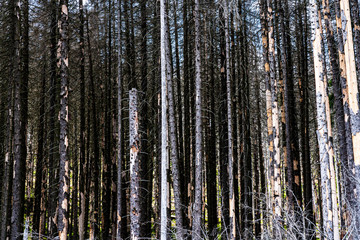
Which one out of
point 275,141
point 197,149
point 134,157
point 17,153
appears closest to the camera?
point 134,157

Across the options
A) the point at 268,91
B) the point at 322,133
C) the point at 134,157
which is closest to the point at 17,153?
the point at 134,157

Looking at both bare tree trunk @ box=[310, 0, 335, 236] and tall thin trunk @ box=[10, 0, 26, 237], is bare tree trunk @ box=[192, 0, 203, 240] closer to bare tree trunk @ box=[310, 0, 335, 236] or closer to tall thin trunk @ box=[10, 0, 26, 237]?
bare tree trunk @ box=[310, 0, 335, 236]

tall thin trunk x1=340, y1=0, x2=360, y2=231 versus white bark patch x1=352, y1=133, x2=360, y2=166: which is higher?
tall thin trunk x1=340, y1=0, x2=360, y2=231

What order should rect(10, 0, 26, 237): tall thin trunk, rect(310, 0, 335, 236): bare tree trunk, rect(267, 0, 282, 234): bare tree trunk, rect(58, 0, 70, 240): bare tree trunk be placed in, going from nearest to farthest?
rect(310, 0, 335, 236): bare tree trunk
rect(58, 0, 70, 240): bare tree trunk
rect(267, 0, 282, 234): bare tree trunk
rect(10, 0, 26, 237): tall thin trunk

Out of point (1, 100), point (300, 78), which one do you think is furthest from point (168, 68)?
point (1, 100)

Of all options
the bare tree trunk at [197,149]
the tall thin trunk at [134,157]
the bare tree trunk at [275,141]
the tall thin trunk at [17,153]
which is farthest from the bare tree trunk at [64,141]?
the bare tree trunk at [275,141]

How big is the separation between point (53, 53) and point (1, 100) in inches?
279

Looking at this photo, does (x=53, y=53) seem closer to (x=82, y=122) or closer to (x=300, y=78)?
(x=82, y=122)

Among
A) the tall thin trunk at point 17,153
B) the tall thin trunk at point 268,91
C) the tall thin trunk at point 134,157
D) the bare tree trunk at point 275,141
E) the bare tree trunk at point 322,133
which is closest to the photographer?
the bare tree trunk at point 322,133

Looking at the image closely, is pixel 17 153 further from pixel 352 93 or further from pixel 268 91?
pixel 352 93

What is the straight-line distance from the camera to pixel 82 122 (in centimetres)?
1243

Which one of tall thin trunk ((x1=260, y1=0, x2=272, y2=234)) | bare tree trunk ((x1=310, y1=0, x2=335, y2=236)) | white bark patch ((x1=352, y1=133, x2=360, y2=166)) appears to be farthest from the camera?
tall thin trunk ((x1=260, y1=0, x2=272, y2=234))

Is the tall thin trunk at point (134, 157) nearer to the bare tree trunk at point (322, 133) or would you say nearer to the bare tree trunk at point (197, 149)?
the bare tree trunk at point (197, 149)

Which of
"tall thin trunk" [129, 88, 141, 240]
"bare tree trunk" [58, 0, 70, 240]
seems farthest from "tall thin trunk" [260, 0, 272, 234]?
"bare tree trunk" [58, 0, 70, 240]
